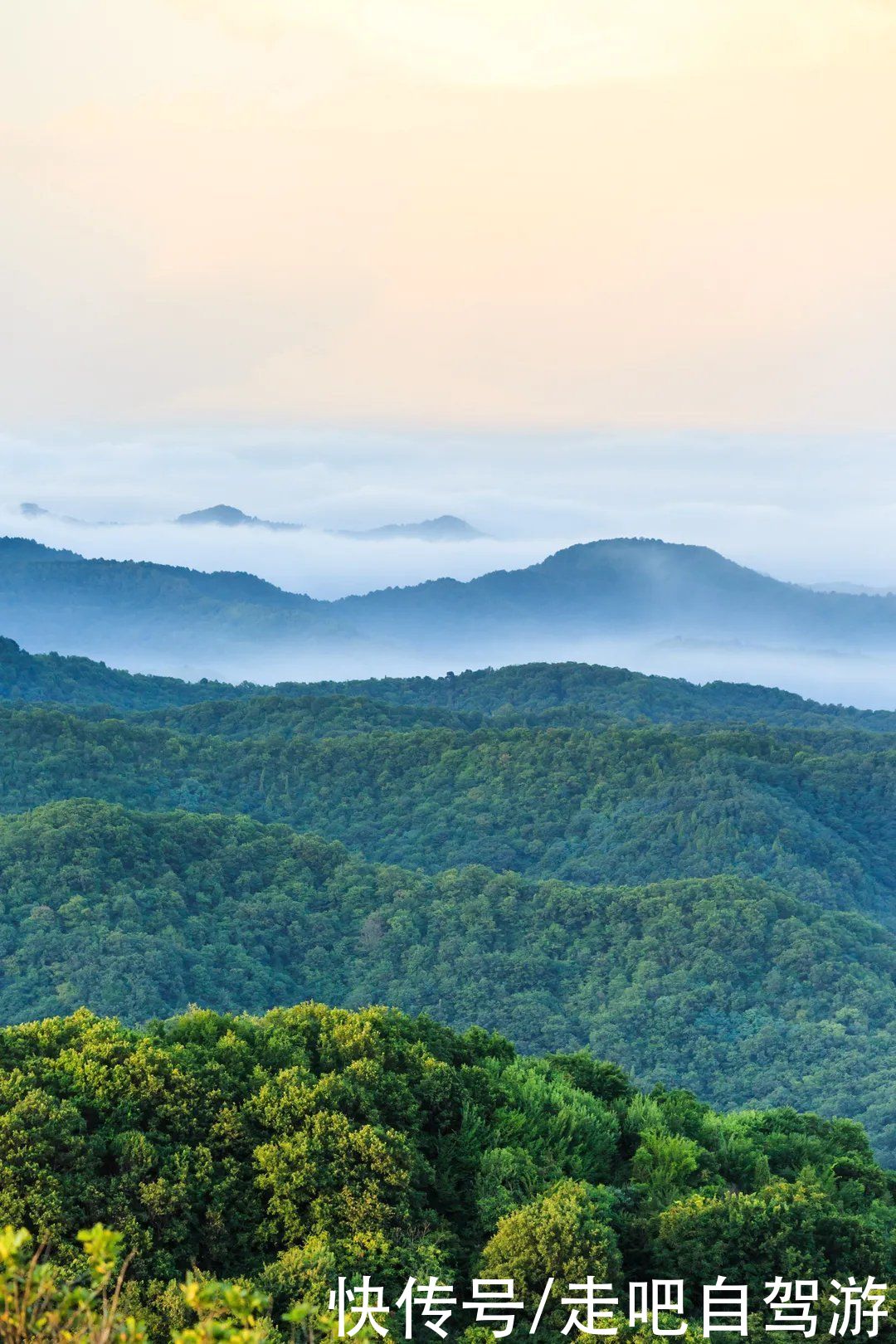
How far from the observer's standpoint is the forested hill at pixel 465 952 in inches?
2085

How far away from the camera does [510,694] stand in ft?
445

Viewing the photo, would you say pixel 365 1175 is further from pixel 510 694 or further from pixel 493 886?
pixel 510 694

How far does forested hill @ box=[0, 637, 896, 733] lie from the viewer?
113188mm

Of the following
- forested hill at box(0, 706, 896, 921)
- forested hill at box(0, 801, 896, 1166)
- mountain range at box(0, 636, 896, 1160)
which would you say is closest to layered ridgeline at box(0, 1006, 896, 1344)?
mountain range at box(0, 636, 896, 1160)

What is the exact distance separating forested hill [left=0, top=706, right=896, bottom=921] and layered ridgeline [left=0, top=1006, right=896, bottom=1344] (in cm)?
5576

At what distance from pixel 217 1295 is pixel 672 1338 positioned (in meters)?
8.32

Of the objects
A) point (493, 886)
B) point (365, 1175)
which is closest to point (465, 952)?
point (493, 886)

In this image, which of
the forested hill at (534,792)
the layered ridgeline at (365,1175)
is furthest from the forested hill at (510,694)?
the layered ridgeline at (365,1175)

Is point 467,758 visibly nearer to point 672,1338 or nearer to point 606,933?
point 606,933

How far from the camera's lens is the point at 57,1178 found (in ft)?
51.5

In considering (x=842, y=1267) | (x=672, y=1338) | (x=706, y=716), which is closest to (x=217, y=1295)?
(x=672, y=1338)

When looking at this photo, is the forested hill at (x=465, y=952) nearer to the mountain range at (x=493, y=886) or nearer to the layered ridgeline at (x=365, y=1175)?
the mountain range at (x=493, y=886)

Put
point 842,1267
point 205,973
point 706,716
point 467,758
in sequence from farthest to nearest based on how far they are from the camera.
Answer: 1. point 706,716
2. point 467,758
3. point 205,973
4. point 842,1267

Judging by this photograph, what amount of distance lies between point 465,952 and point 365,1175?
1716 inches
